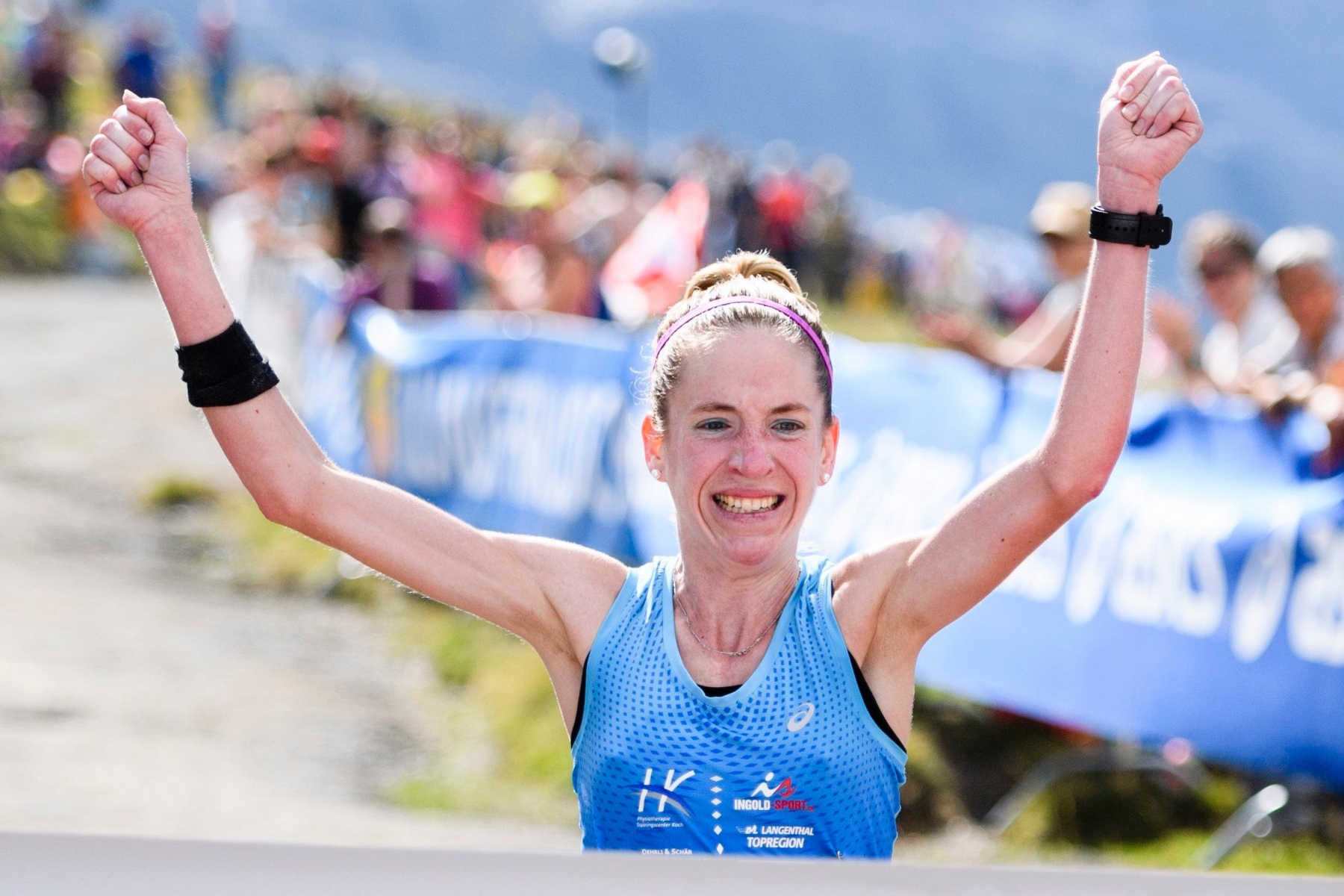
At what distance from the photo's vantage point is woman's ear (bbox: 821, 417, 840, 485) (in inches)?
92.9

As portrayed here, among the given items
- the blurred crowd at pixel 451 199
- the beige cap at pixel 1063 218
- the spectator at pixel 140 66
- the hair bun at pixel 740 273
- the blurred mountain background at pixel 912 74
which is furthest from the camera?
the blurred mountain background at pixel 912 74

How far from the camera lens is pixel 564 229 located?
9438mm

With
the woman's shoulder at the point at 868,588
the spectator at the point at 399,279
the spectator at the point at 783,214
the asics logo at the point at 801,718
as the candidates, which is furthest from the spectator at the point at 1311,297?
the spectator at the point at 783,214

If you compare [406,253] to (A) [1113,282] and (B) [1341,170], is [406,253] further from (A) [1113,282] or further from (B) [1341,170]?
(B) [1341,170]

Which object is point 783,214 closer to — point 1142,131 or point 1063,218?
point 1063,218

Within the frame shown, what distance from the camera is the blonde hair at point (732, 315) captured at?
2287mm

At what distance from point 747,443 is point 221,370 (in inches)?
30.9

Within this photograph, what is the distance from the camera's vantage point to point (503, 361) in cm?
856

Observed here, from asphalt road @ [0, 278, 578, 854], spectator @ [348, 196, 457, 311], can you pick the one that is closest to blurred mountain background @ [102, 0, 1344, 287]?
asphalt road @ [0, 278, 578, 854]

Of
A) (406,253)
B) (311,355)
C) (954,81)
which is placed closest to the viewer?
(406,253)

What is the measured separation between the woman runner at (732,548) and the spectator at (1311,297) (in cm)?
359

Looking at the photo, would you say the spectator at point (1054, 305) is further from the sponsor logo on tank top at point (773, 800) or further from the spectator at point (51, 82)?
the spectator at point (51, 82)

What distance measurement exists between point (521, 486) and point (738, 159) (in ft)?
47.6

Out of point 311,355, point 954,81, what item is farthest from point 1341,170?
point 311,355
